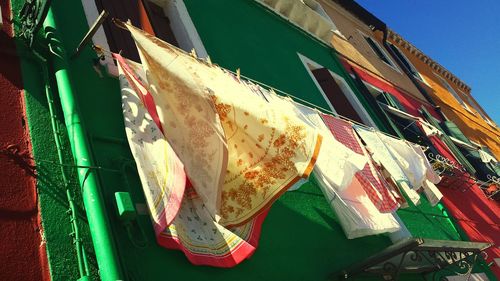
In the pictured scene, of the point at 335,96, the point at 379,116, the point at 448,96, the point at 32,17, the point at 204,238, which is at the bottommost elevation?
the point at 204,238

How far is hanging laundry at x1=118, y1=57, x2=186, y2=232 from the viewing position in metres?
2.45

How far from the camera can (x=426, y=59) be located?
1728 centimetres

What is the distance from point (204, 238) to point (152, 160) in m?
0.63

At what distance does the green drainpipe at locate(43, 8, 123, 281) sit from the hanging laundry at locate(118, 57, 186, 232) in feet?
0.93

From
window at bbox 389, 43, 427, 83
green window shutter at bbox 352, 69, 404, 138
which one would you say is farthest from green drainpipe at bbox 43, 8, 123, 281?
window at bbox 389, 43, 427, 83

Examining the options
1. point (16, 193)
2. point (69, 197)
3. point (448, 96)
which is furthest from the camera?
point (448, 96)

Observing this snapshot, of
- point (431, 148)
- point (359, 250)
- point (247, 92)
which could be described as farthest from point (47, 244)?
point (431, 148)

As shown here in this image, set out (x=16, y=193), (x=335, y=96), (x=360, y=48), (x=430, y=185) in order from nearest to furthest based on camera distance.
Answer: (x=16, y=193) → (x=430, y=185) → (x=335, y=96) → (x=360, y=48)

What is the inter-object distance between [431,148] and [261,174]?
6.61m

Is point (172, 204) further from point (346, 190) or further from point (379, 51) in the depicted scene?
point (379, 51)

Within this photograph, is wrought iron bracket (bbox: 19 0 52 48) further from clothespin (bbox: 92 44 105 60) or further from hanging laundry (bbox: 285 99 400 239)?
hanging laundry (bbox: 285 99 400 239)

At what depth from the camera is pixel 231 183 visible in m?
2.86

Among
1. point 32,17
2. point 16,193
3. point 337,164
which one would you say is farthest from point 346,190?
point 32,17

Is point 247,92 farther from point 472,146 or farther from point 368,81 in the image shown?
point 472,146
